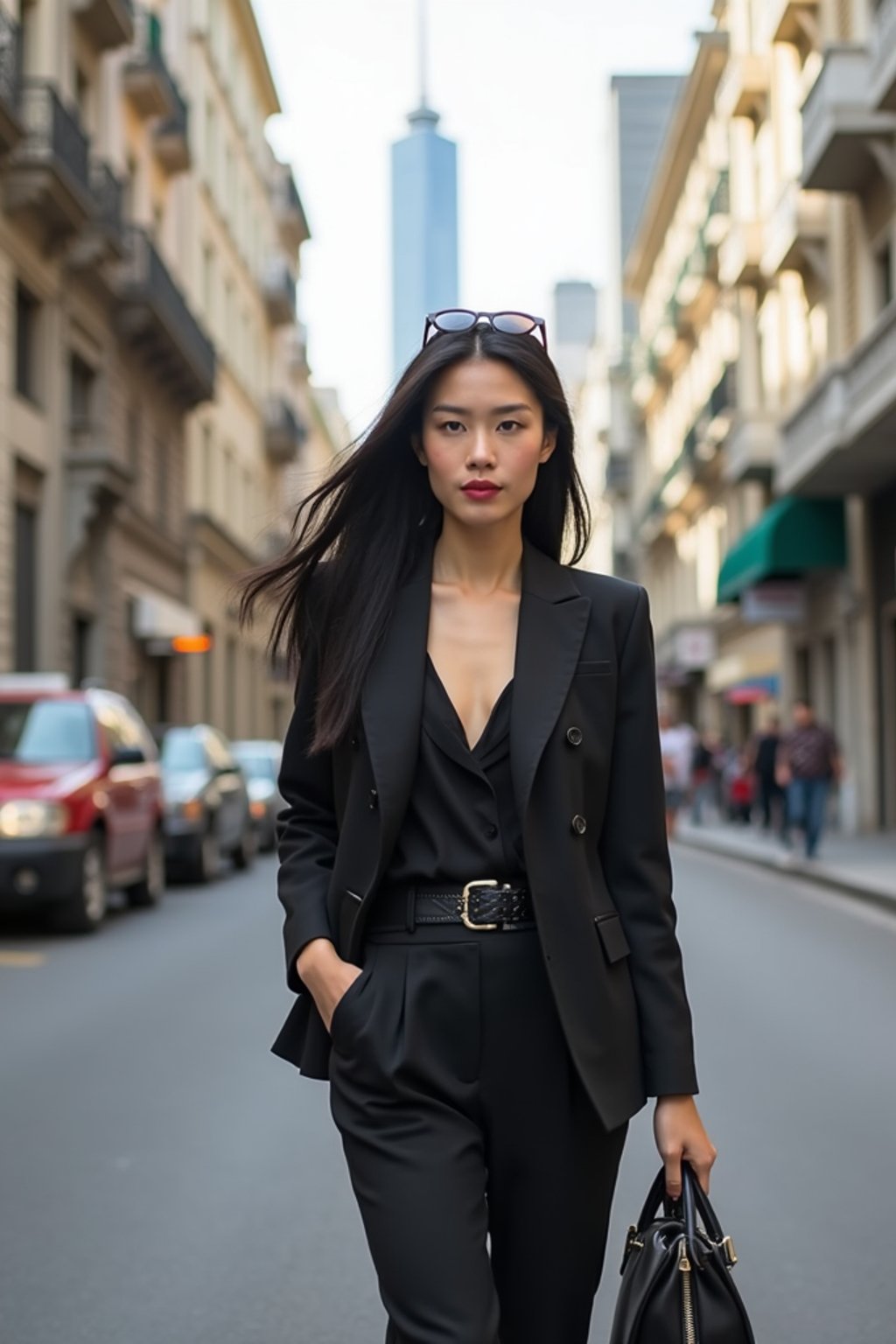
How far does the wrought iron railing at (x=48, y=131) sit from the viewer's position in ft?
74.4

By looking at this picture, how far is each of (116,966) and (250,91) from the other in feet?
136

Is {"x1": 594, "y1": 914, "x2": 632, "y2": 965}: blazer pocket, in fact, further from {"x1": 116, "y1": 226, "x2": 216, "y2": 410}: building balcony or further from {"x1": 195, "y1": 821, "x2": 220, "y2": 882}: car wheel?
{"x1": 116, "y1": 226, "x2": 216, "y2": 410}: building balcony

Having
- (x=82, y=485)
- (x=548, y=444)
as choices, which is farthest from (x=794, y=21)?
(x=548, y=444)

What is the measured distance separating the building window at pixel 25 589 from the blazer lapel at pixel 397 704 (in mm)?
21908

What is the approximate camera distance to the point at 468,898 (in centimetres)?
239

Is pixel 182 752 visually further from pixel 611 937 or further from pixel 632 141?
Result: pixel 632 141

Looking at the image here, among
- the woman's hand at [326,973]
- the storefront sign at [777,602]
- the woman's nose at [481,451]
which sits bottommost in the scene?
the woman's hand at [326,973]

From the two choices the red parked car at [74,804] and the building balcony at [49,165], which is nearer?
the red parked car at [74,804]

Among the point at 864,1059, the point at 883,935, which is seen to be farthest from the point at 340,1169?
the point at 883,935

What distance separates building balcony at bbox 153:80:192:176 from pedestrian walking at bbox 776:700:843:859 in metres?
18.9

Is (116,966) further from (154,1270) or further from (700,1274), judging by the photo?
(700,1274)

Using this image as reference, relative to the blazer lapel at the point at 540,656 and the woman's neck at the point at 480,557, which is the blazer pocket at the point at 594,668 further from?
the woman's neck at the point at 480,557

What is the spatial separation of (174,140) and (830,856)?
19.8 meters

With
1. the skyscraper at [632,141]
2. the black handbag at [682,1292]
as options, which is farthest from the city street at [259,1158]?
the skyscraper at [632,141]
